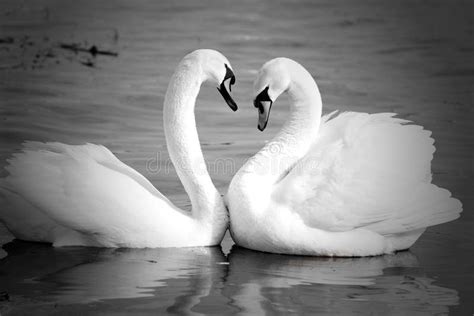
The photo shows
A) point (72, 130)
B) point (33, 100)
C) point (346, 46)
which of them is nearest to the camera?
point (72, 130)

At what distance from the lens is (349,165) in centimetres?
929

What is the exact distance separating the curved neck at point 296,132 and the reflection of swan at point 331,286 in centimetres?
81

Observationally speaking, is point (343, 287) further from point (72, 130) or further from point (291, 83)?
point (72, 130)

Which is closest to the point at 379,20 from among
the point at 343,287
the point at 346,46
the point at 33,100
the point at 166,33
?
the point at 346,46

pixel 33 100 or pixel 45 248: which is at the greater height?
pixel 33 100

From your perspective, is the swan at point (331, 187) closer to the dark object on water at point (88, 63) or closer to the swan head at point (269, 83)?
the swan head at point (269, 83)

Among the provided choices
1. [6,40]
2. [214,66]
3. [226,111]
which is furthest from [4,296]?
[6,40]

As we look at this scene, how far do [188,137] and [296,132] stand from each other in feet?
3.11

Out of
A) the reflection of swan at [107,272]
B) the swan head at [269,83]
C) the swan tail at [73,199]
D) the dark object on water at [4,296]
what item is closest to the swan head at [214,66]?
the swan head at [269,83]

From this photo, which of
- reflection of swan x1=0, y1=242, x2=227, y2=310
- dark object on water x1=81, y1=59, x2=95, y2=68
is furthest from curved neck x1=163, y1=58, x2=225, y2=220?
dark object on water x1=81, y1=59, x2=95, y2=68

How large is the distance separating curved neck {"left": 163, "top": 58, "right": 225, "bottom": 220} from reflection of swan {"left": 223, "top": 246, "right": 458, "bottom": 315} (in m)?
0.50

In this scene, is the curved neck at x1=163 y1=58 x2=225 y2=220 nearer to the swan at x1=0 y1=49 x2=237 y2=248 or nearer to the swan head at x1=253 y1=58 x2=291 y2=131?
the swan at x1=0 y1=49 x2=237 y2=248

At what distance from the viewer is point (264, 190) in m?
9.45

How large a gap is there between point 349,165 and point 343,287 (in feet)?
4.23
